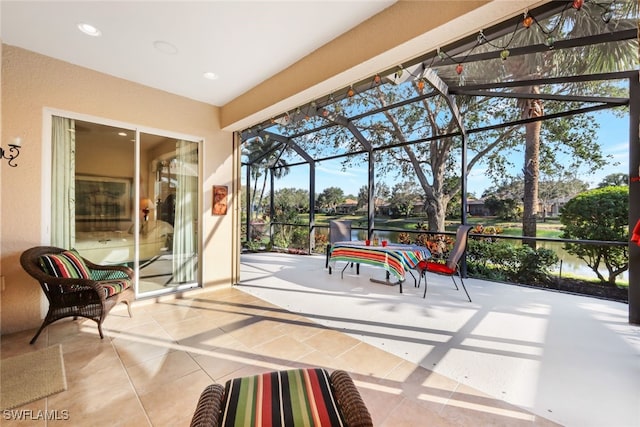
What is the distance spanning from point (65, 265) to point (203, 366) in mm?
1812

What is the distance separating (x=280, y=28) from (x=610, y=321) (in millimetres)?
4738

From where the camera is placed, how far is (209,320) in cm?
302

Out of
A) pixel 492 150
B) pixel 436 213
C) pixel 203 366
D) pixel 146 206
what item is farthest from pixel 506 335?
pixel 146 206

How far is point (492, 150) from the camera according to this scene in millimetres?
5508

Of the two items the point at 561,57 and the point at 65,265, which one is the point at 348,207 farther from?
the point at 65,265

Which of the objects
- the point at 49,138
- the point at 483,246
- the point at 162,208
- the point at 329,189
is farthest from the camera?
the point at 329,189

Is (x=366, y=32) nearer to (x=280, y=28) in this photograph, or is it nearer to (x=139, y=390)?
(x=280, y=28)

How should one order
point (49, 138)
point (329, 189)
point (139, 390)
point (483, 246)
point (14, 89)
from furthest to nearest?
point (329, 189), point (483, 246), point (49, 138), point (14, 89), point (139, 390)

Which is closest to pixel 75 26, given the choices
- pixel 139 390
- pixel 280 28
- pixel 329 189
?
pixel 280 28

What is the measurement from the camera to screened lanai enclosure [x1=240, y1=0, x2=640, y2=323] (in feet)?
9.55

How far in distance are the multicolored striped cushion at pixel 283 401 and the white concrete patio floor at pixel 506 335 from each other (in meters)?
1.42

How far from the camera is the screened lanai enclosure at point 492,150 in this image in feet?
9.55

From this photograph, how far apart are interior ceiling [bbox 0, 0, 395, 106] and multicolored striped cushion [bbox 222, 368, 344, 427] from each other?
2.58 meters

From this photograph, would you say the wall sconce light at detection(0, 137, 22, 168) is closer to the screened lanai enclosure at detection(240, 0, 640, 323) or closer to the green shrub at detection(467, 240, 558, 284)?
the screened lanai enclosure at detection(240, 0, 640, 323)
